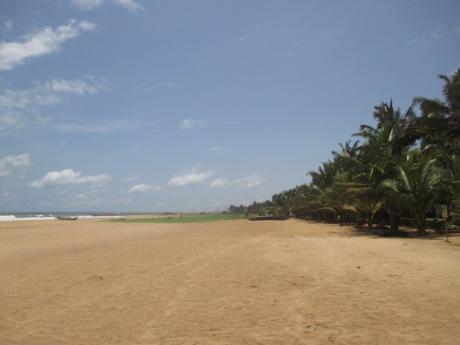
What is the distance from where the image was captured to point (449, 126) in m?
24.0

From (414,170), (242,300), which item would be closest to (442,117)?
(414,170)

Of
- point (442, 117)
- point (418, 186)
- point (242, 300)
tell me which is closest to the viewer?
point (242, 300)

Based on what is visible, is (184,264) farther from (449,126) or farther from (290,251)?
(449,126)

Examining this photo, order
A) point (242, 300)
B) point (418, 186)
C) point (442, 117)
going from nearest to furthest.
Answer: point (242, 300), point (418, 186), point (442, 117)

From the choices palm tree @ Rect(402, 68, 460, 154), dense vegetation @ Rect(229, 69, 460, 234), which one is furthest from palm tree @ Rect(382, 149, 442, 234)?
palm tree @ Rect(402, 68, 460, 154)

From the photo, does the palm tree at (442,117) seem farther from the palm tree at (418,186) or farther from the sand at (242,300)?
the sand at (242,300)

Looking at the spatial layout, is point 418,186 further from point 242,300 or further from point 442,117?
point 242,300

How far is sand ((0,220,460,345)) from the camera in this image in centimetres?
536

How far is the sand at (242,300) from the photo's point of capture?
536 cm

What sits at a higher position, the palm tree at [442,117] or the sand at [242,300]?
the palm tree at [442,117]

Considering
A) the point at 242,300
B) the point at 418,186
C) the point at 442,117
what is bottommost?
the point at 242,300

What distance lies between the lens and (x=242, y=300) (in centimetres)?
716

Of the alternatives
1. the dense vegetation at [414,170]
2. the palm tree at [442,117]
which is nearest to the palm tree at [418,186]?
the dense vegetation at [414,170]

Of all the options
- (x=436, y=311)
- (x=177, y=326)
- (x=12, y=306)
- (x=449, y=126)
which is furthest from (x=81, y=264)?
(x=449, y=126)
